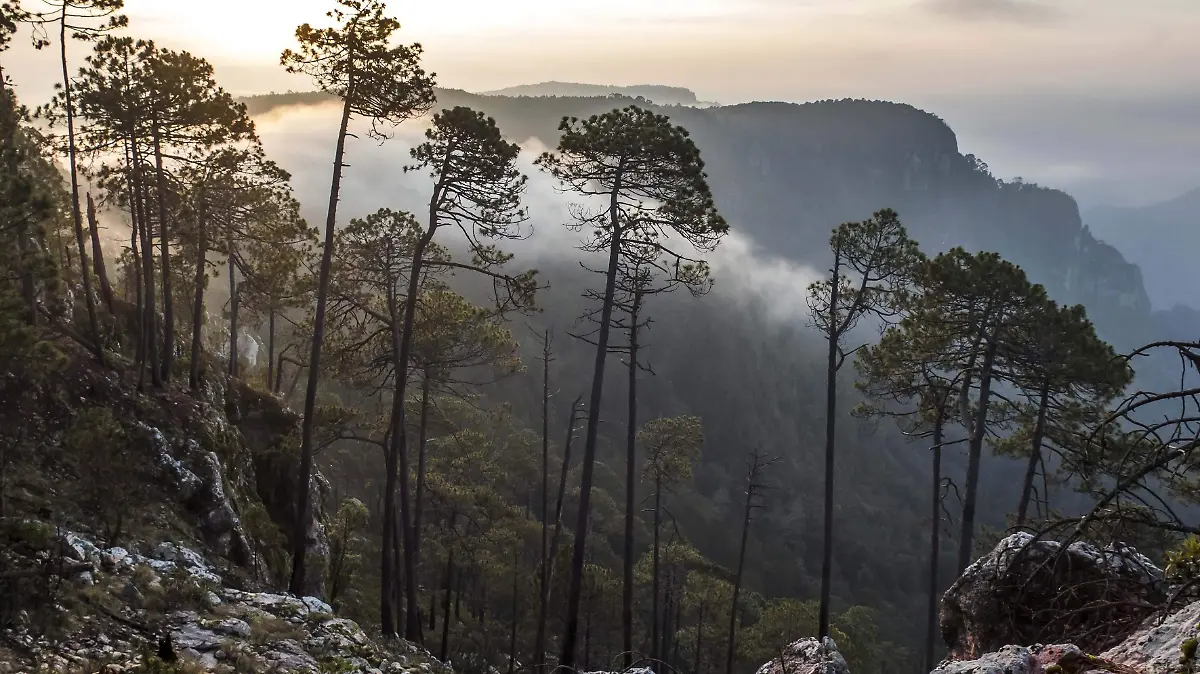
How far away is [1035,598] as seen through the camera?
5.70 m

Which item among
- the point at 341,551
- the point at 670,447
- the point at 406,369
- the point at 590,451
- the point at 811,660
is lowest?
the point at 341,551

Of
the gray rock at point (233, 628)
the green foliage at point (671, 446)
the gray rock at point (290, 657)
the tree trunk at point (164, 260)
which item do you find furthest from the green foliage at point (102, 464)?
the green foliage at point (671, 446)

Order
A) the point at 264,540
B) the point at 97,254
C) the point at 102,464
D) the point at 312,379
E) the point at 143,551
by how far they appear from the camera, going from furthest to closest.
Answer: the point at 97,254, the point at 264,540, the point at 312,379, the point at 143,551, the point at 102,464

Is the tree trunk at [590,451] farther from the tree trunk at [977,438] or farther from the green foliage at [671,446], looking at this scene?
the green foliage at [671,446]

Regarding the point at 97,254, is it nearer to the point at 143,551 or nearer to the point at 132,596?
the point at 143,551

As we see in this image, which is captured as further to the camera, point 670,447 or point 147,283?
point 670,447

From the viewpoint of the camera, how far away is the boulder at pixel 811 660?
264 inches

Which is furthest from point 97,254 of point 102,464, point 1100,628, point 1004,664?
point 1100,628

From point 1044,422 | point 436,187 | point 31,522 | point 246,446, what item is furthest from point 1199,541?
point 246,446

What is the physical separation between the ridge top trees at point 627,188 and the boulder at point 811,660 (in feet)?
22.9

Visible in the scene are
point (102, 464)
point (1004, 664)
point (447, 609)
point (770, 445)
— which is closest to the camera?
point (1004, 664)

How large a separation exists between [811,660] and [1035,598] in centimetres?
219

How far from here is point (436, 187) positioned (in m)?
14.2

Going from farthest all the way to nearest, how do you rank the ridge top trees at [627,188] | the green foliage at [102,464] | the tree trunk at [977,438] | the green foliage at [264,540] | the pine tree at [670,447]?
the pine tree at [670,447], the tree trunk at [977,438], the green foliage at [264,540], the ridge top trees at [627,188], the green foliage at [102,464]
